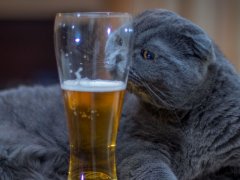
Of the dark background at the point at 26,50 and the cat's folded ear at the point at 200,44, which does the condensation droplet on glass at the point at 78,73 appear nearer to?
the cat's folded ear at the point at 200,44

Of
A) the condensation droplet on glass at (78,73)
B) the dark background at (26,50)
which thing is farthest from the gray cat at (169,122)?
the dark background at (26,50)

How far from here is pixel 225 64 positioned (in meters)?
1.39

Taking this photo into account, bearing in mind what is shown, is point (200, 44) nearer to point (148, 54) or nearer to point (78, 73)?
point (148, 54)

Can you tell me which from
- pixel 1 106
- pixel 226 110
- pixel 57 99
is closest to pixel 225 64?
pixel 226 110

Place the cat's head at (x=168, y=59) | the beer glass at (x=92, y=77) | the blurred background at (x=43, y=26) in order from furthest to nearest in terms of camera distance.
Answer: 1. the blurred background at (x=43, y=26)
2. the cat's head at (x=168, y=59)
3. the beer glass at (x=92, y=77)

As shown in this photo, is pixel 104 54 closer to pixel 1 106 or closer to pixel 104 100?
pixel 104 100

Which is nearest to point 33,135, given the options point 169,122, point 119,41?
point 169,122

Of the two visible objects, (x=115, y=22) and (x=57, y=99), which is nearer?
(x=115, y=22)

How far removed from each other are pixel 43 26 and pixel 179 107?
6.54 feet

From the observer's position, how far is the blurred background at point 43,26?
10.1 ft

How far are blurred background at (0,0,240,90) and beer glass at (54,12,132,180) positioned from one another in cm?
200

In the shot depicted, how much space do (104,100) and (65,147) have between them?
0.44 meters

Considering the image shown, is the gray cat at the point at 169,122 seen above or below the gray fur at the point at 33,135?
above

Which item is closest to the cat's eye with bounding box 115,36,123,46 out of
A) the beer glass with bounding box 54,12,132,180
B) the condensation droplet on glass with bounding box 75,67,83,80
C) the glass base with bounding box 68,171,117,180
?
the beer glass with bounding box 54,12,132,180
